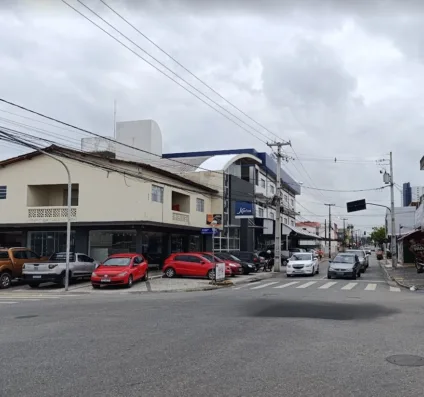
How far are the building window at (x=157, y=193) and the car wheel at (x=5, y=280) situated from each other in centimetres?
1080

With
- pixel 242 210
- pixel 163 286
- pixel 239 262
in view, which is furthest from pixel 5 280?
pixel 242 210

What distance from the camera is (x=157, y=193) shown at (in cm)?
3300

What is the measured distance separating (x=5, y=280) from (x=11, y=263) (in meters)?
0.87

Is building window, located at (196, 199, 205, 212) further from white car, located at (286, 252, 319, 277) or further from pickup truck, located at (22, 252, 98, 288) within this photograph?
pickup truck, located at (22, 252, 98, 288)

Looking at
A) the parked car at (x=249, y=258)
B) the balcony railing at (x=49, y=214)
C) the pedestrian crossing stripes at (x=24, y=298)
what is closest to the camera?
the pedestrian crossing stripes at (x=24, y=298)

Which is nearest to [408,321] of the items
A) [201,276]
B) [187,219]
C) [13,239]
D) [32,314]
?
[32,314]

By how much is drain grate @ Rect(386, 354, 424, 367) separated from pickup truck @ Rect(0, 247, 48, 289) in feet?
67.7

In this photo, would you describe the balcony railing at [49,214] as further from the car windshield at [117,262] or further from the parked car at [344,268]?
the parked car at [344,268]

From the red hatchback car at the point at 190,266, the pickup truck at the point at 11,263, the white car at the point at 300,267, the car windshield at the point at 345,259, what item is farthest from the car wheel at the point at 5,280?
the car windshield at the point at 345,259

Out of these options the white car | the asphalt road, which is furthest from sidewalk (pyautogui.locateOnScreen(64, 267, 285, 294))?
the asphalt road

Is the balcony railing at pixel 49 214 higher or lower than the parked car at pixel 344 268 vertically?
higher

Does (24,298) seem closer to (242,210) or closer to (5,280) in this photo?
(5,280)

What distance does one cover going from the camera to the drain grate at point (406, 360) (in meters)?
7.31

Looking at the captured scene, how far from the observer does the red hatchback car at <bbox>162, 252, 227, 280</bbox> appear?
28.0 metres
